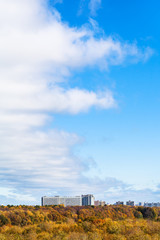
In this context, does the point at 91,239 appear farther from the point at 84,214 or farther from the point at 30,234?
the point at 84,214

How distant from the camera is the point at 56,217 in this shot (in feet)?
348

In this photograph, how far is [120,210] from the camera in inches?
5340

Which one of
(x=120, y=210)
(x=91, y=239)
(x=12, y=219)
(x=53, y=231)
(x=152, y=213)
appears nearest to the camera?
(x=91, y=239)

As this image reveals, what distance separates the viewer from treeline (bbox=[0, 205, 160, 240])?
1902 inches

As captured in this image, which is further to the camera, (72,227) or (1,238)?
(72,227)

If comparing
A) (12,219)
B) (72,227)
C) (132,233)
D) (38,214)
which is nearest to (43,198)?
(38,214)

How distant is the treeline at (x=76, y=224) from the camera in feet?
159

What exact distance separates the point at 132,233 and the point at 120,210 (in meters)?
90.4

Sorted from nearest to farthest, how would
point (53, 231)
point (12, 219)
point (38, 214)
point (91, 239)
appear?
point (91, 239) < point (53, 231) < point (12, 219) < point (38, 214)

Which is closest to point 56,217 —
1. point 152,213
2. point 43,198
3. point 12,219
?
point 12,219

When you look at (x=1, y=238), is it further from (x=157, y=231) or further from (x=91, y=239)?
A: (x=157, y=231)

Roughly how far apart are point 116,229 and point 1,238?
58.7 feet

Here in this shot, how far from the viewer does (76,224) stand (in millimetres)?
62688

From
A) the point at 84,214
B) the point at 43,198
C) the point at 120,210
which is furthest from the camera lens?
the point at 43,198
